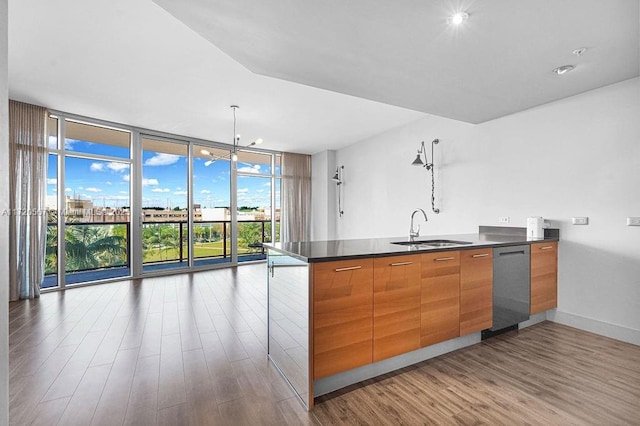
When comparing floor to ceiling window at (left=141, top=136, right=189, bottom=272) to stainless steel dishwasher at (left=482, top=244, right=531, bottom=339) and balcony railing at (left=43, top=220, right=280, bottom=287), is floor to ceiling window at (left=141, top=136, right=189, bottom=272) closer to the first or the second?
balcony railing at (left=43, top=220, right=280, bottom=287)

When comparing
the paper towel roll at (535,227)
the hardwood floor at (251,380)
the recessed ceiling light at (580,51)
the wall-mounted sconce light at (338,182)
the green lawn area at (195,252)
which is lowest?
the hardwood floor at (251,380)

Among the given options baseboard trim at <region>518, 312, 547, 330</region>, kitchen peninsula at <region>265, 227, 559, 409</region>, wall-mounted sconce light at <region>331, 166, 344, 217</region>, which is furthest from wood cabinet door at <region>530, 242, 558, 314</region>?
wall-mounted sconce light at <region>331, 166, 344, 217</region>

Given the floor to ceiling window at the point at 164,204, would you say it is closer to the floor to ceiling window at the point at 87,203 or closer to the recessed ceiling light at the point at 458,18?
the floor to ceiling window at the point at 87,203

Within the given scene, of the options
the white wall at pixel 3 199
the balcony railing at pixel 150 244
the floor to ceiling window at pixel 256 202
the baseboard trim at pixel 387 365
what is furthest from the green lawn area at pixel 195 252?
the white wall at pixel 3 199

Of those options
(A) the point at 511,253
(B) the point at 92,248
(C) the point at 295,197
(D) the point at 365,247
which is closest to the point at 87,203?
(B) the point at 92,248

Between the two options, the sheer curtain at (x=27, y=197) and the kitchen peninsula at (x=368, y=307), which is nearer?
the kitchen peninsula at (x=368, y=307)

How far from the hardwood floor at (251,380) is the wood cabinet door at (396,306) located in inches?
9.7

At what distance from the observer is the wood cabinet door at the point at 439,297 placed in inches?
87.1

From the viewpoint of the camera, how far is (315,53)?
220 centimetres

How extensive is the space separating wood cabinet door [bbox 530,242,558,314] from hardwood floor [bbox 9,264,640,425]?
0.84 feet

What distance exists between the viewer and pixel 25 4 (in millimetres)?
2193

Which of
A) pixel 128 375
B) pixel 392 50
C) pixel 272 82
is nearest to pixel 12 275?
pixel 128 375

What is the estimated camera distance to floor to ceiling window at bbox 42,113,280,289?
185 inches

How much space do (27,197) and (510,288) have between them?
20.6ft
